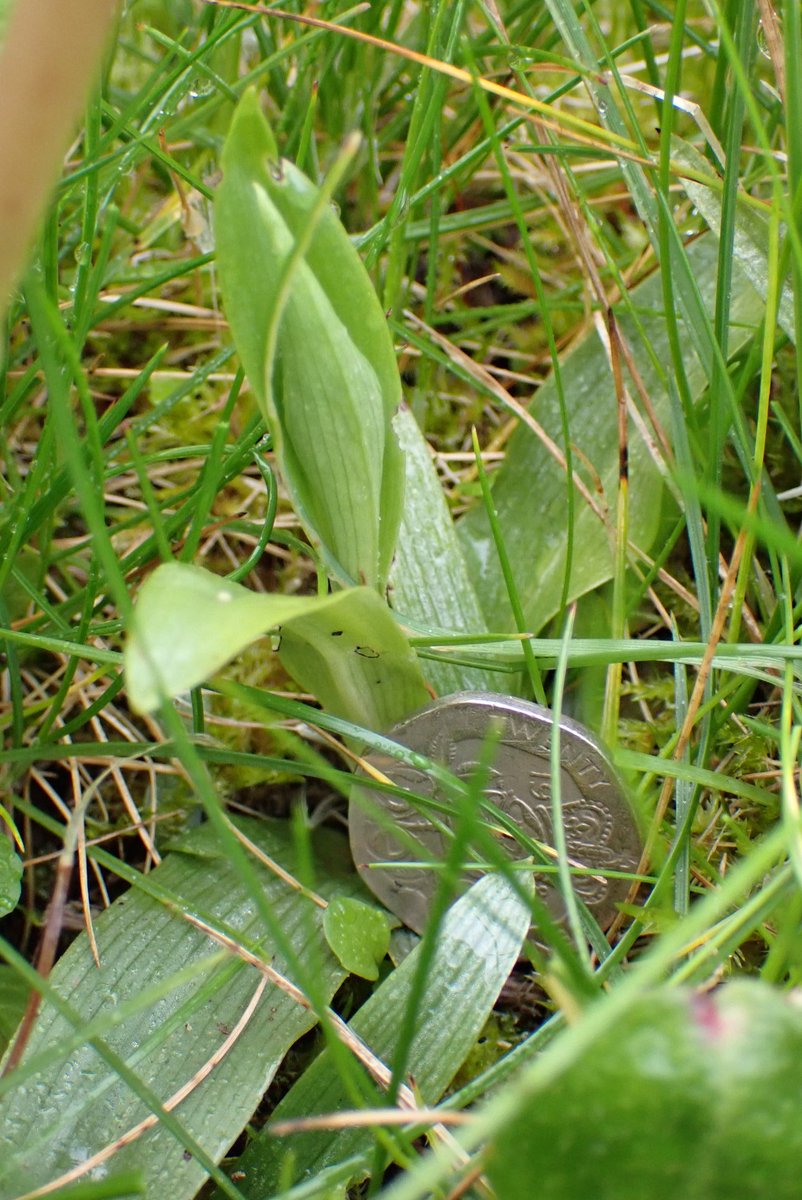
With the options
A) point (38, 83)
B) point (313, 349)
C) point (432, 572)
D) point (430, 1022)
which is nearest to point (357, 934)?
point (430, 1022)

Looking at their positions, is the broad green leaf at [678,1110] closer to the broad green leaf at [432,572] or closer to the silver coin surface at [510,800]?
the silver coin surface at [510,800]

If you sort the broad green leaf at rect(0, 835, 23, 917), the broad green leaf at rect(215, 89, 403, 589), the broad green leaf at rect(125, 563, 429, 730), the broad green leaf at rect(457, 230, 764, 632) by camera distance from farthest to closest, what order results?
1. the broad green leaf at rect(457, 230, 764, 632)
2. the broad green leaf at rect(0, 835, 23, 917)
3. the broad green leaf at rect(215, 89, 403, 589)
4. the broad green leaf at rect(125, 563, 429, 730)

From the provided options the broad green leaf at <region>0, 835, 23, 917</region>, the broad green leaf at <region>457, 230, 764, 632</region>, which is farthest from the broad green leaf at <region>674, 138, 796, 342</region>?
the broad green leaf at <region>0, 835, 23, 917</region>

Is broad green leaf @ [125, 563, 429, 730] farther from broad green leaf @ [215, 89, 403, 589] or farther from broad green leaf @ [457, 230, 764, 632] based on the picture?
broad green leaf @ [457, 230, 764, 632]

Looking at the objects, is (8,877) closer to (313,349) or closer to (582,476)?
(313,349)

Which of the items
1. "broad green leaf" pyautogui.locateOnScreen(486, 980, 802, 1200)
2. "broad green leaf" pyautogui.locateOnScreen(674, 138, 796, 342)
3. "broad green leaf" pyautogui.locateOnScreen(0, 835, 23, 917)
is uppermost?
"broad green leaf" pyautogui.locateOnScreen(674, 138, 796, 342)

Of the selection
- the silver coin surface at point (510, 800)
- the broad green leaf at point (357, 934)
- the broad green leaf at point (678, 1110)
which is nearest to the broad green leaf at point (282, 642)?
the silver coin surface at point (510, 800)
